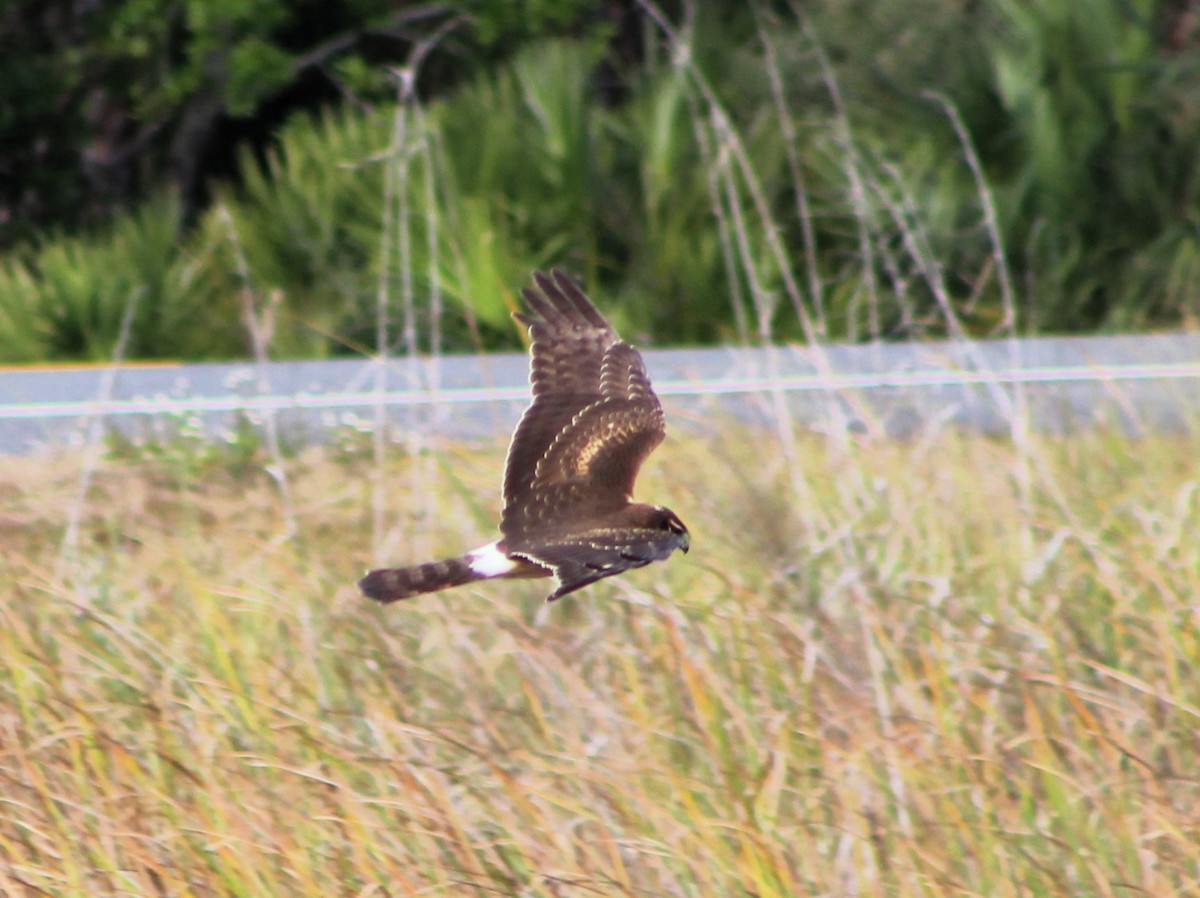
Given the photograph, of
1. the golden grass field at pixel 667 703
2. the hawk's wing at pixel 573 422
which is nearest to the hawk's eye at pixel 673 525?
the hawk's wing at pixel 573 422

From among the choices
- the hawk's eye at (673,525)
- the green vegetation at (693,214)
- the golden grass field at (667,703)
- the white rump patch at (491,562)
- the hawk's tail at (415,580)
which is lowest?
the golden grass field at (667,703)

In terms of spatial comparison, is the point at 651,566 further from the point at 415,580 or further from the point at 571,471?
the point at 415,580

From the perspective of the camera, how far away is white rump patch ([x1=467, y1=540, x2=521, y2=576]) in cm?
271

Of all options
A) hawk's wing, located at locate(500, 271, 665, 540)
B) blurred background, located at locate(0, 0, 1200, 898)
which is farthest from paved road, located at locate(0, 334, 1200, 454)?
hawk's wing, located at locate(500, 271, 665, 540)

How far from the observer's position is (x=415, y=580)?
272 centimetres

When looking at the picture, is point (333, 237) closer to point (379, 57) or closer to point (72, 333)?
point (72, 333)

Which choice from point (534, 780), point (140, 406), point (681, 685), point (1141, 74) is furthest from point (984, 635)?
point (1141, 74)

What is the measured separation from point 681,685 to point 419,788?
644 millimetres

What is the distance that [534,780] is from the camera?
323 cm

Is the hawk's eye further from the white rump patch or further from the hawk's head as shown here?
the white rump patch

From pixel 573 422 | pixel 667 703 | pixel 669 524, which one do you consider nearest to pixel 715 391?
pixel 667 703

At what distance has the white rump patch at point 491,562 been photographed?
2.71 meters

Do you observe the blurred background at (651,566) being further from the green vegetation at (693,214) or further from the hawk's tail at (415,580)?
the hawk's tail at (415,580)

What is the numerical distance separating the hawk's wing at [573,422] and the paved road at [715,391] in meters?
0.58
